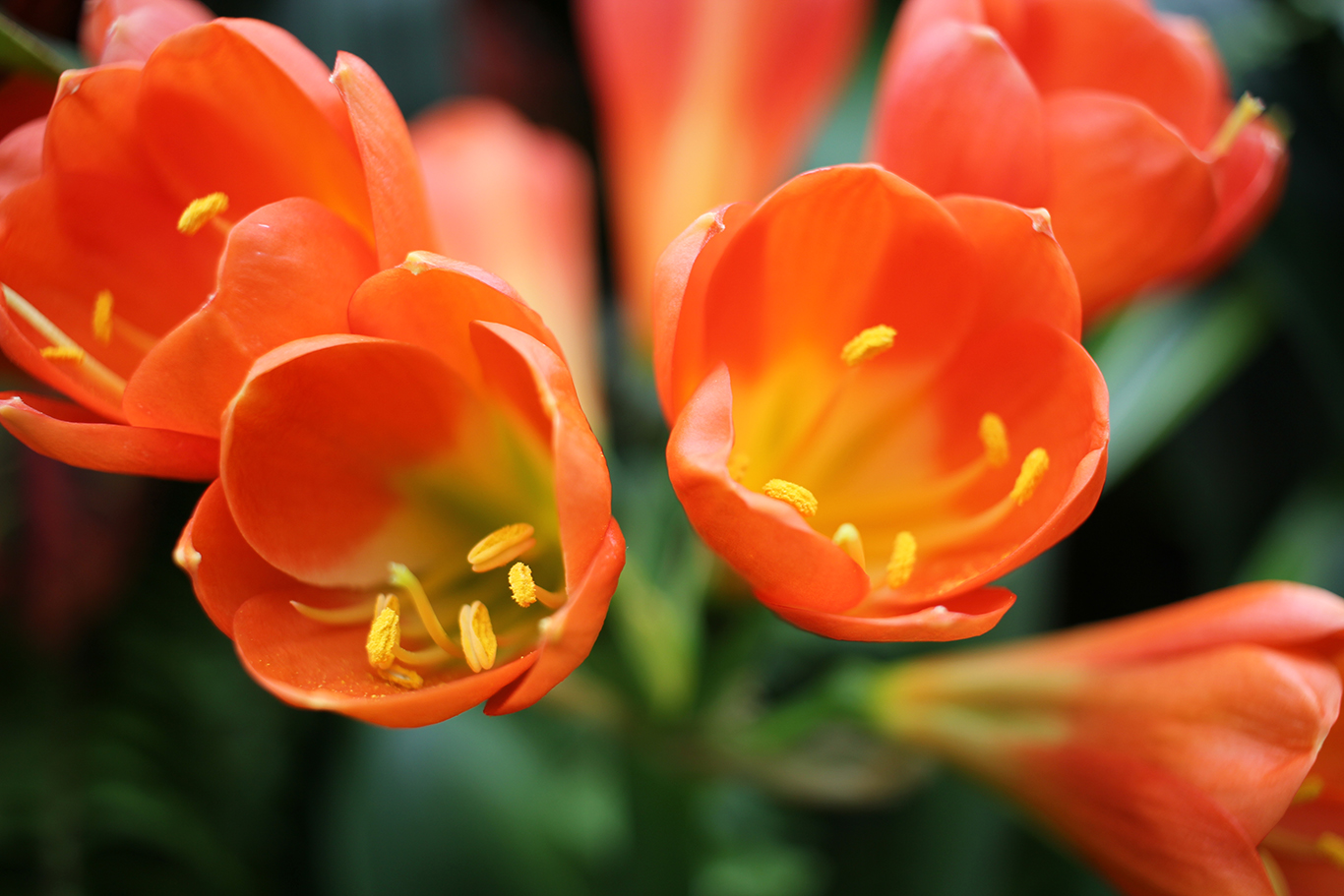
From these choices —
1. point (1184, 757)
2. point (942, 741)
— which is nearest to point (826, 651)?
point (942, 741)

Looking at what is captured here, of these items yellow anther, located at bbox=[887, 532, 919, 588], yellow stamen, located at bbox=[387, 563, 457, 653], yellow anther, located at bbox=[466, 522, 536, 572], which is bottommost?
yellow stamen, located at bbox=[387, 563, 457, 653]

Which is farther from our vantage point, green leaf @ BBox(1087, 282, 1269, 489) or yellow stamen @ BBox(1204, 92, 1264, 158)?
green leaf @ BBox(1087, 282, 1269, 489)

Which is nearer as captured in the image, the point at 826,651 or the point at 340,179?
the point at 340,179

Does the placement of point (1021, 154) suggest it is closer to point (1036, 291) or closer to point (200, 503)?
point (1036, 291)

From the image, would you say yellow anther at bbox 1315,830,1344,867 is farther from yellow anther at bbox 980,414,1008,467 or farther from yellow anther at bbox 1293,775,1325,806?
yellow anther at bbox 980,414,1008,467

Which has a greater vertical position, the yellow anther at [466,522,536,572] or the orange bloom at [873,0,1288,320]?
the orange bloom at [873,0,1288,320]

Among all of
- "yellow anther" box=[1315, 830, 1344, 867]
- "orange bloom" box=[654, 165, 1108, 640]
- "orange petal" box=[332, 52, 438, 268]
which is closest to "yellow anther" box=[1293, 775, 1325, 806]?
"yellow anther" box=[1315, 830, 1344, 867]

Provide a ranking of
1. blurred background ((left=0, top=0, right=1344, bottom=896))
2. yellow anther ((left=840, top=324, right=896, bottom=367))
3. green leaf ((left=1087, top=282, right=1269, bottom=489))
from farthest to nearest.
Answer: green leaf ((left=1087, top=282, right=1269, bottom=489)) < blurred background ((left=0, top=0, right=1344, bottom=896)) < yellow anther ((left=840, top=324, right=896, bottom=367))

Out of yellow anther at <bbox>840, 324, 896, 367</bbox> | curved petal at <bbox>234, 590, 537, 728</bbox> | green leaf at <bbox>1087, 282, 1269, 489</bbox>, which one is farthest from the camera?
green leaf at <bbox>1087, 282, 1269, 489</bbox>
